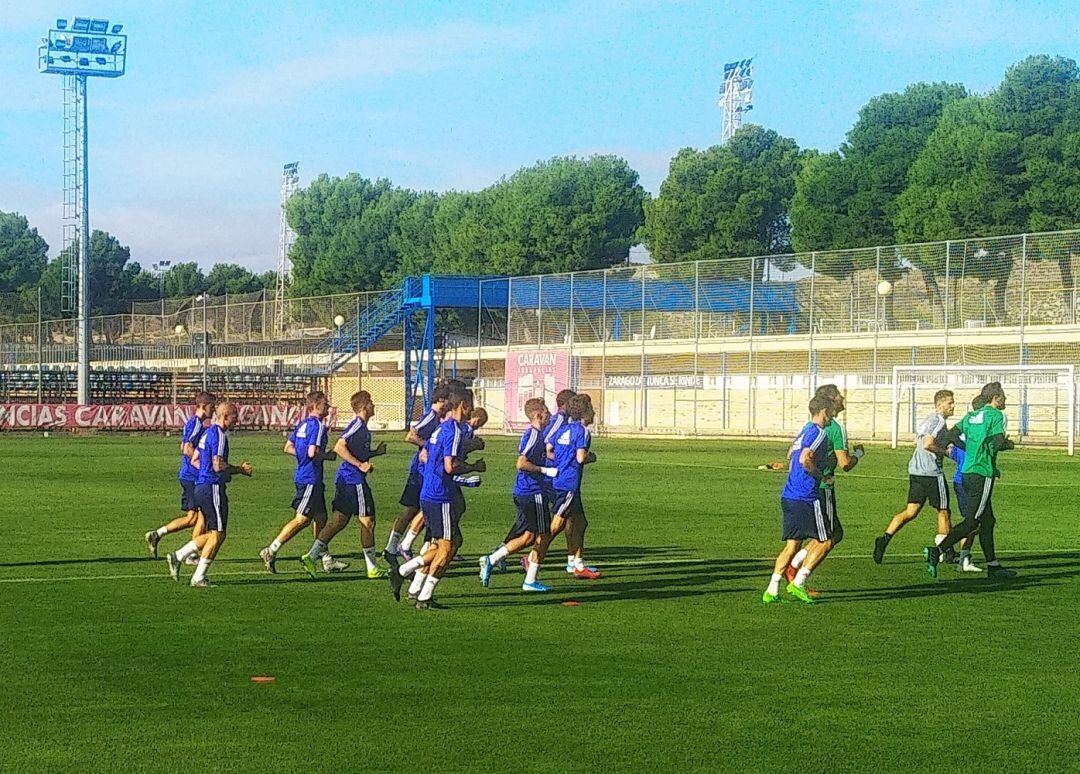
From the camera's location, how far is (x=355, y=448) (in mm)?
14484

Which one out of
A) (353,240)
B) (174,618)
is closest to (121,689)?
(174,618)

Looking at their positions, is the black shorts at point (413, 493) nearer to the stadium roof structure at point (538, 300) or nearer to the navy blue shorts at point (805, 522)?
the navy blue shorts at point (805, 522)

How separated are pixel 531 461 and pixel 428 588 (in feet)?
5.74

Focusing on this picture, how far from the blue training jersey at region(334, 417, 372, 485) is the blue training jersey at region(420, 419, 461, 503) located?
230 cm

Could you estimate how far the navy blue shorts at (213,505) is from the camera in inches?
525

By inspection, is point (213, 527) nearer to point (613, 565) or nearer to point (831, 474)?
point (613, 565)

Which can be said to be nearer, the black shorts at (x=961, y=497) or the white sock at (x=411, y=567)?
the white sock at (x=411, y=567)

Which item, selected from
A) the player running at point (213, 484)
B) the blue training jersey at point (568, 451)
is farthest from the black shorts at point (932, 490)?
the player running at point (213, 484)

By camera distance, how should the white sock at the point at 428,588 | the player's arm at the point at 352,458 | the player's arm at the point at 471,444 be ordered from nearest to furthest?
the white sock at the point at 428,588, the player's arm at the point at 471,444, the player's arm at the point at 352,458

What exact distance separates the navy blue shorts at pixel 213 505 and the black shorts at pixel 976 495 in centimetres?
709

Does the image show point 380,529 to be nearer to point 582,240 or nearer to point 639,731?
point 639,731

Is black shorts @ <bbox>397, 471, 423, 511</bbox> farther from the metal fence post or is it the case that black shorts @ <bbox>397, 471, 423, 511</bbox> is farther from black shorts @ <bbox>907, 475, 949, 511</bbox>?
the metal fence post

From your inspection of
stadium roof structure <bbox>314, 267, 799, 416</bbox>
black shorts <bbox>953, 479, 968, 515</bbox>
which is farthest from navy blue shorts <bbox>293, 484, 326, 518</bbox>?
stadium roof structure <bbox>314, 267, 799, 416</bbox>

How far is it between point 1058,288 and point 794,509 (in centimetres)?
3766
